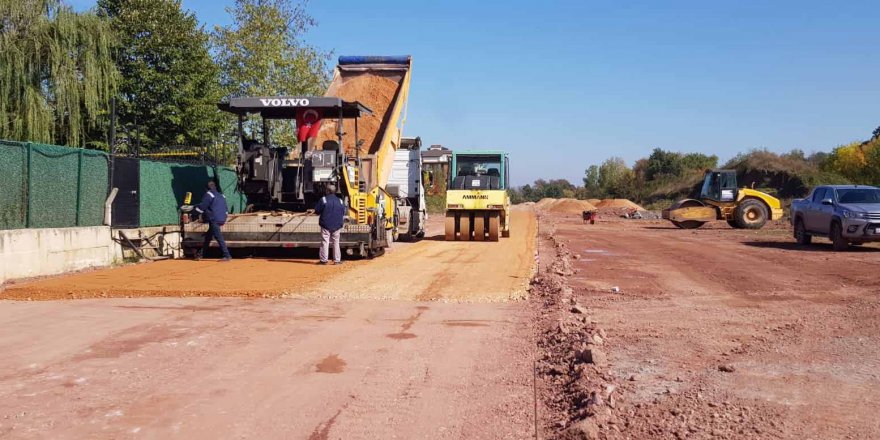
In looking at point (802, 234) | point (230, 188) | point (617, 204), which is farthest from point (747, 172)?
point (230, 188)

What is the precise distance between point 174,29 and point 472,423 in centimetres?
2572

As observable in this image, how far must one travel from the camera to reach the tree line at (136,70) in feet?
78.7

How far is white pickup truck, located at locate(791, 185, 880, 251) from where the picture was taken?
1914 cm

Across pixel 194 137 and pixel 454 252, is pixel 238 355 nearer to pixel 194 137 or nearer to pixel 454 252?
pixel 454 252

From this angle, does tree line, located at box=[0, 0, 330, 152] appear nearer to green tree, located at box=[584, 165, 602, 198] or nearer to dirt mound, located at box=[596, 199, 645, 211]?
dirt mound, located at box=[596, 199, 645, 211]

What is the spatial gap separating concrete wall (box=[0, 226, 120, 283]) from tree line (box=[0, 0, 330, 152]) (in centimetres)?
881

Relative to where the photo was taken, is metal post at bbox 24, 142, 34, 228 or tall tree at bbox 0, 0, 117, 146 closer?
metal post at bbox 24, 142, 34, 228

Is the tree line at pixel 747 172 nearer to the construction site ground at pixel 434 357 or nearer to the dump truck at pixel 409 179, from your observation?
the dump truck at pixel 409 179

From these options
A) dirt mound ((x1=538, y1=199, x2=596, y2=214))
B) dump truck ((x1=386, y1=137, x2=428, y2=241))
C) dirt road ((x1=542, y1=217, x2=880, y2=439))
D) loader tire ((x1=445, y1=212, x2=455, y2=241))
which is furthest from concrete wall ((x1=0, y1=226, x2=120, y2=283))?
dirt mound ((x1=538, y1=199, x2=596, y2=214))

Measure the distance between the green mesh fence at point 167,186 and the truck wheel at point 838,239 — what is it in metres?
16.0

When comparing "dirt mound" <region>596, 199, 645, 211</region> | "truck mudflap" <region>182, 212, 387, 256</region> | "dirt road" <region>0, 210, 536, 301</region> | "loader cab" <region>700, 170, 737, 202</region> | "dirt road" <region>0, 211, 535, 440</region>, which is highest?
"loader cab" <region>700, 170, 737, 202</region>

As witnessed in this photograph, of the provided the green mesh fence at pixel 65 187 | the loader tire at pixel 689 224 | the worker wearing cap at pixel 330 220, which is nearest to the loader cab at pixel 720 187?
the loader tire at pixel 689 224

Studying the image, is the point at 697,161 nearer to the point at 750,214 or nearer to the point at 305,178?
the point at 750,214

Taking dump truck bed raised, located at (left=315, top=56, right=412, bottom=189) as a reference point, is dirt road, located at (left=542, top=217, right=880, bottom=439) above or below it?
below
